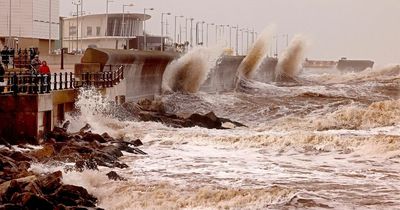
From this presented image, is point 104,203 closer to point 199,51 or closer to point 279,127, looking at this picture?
point 279,127

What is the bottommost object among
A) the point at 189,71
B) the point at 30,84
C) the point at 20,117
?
the point at 20,117

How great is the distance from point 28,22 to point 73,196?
119 feet

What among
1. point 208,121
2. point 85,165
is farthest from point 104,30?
point 85,165

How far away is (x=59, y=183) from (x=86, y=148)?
4.30m

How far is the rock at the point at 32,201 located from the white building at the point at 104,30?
6165 cm

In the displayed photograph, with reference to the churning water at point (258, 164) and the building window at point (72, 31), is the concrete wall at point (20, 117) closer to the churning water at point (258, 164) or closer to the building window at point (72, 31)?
the churning water at point (258, 164)

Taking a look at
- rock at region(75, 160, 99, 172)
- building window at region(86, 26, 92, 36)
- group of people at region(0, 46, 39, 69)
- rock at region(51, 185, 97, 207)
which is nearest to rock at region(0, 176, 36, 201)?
rock at region(51, 185, 97, 207)

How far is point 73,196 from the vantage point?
1166 centimetres

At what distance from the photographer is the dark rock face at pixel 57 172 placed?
36.0ft

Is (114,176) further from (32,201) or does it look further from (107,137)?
(107,137)

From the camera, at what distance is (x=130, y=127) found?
74.4ft

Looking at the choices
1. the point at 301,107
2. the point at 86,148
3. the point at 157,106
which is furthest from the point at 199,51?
the point at 86,148

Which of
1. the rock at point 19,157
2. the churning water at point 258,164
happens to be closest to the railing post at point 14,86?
the rock at point 19,157

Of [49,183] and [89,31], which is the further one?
[89,31]
